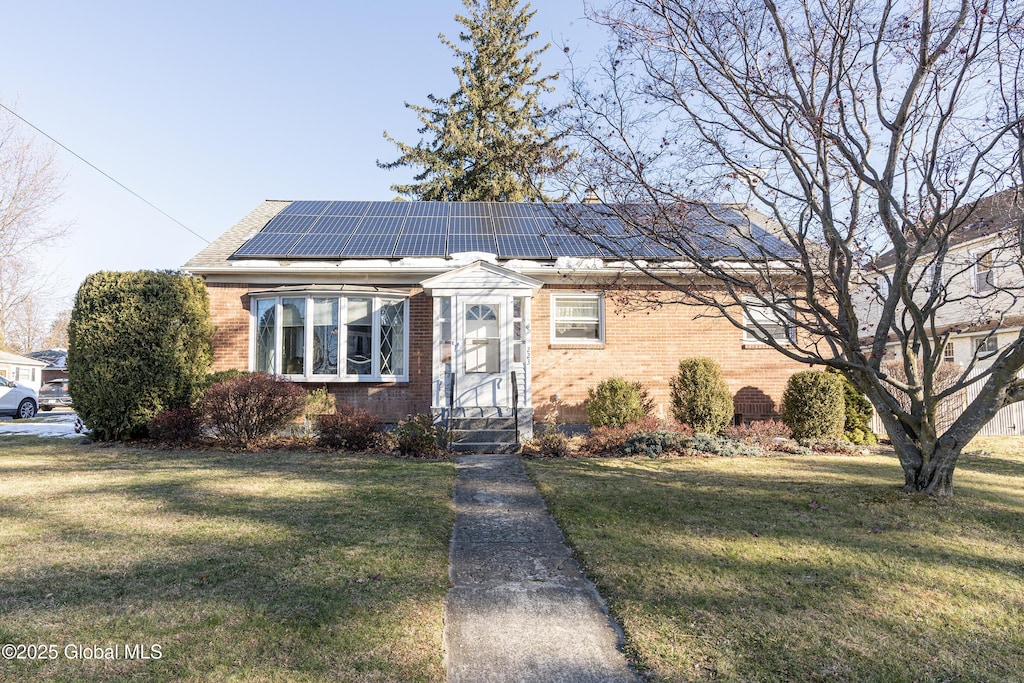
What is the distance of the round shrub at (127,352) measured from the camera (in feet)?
34.7

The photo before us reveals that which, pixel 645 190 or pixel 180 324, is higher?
pixel 645 190

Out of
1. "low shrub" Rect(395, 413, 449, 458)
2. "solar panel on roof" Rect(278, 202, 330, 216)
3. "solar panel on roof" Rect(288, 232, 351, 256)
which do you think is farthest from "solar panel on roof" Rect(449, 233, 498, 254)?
"low shrub" Rect(395, 413, 449, 458)

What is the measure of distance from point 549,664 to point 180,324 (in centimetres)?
1052

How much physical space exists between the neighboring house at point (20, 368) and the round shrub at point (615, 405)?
104ft

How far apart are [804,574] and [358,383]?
10032 millimetres

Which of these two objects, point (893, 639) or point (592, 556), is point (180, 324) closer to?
point (592, 556)

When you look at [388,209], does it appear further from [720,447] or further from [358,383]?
[720,447]

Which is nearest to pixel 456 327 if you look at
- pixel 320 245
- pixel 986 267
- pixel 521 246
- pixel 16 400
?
pixel 521 246

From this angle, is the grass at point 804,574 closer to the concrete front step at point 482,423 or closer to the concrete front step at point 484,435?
the concrete front step at point 484,435

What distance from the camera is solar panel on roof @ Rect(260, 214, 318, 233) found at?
1445 cm

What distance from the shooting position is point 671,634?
10.8 feet

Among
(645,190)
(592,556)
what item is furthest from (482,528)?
(645,190)

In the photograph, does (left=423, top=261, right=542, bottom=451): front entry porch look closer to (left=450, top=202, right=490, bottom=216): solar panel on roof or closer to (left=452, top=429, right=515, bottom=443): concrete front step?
(left=452, top=429, right=515, bottom=443): concrete front step

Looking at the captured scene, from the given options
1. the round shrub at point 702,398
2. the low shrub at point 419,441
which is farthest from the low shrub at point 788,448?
the low shrub at point 419,441
